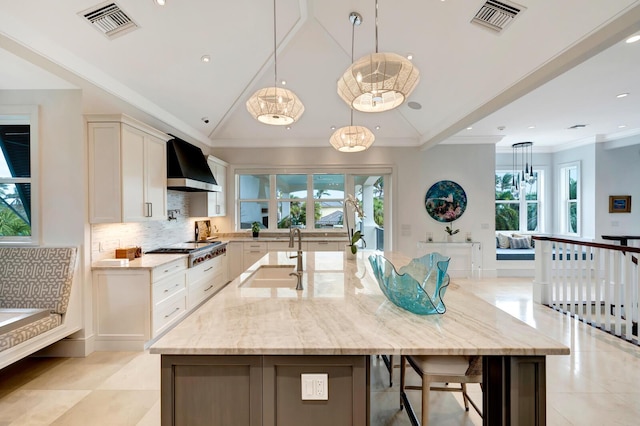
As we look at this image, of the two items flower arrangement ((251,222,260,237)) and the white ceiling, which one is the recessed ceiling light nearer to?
the white ceiling

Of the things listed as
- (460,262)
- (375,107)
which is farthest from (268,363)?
(460,262)

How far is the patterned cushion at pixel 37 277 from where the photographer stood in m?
2.64

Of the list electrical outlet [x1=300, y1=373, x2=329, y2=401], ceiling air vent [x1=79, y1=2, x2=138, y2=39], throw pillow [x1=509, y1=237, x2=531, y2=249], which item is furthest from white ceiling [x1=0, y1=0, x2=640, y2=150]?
electrical outlet [x1=300, y1=373, x2=329, y2=401]

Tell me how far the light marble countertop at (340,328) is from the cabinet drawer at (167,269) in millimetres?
1660

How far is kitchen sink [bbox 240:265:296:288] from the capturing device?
239cm

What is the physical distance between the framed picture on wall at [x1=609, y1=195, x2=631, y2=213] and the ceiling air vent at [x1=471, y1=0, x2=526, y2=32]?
5.93 m

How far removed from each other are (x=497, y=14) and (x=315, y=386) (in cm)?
333

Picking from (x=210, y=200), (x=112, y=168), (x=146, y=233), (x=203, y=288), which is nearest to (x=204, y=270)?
(x=203, y=288)

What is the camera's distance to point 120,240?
3.40 meters

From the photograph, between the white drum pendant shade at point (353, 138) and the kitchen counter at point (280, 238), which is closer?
the white drum pendant shade at point (353, 138)

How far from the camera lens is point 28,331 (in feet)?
7.65

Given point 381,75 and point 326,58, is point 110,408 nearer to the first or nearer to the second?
point 381,75

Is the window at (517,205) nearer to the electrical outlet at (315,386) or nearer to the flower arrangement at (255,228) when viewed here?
the flower arrangement at (255,228)

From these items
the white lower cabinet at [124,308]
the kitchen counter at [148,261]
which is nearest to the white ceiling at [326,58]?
the kitchen counter at [148,261]
